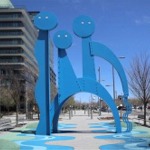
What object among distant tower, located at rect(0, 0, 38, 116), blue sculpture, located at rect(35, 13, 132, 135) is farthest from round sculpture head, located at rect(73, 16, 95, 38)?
distant tower, located at rect(0, 0, 38, 116)

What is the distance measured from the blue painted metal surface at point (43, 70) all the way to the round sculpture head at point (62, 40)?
55 cm

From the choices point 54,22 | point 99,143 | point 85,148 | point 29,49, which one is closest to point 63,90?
point 54,22

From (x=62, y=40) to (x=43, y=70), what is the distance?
2.10 metres

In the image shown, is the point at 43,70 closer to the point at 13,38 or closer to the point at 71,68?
the point at 71,68

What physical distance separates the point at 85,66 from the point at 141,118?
18.9 m

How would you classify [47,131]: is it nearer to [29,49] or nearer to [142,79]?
[142,79]

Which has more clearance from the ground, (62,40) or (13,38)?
(13,38)

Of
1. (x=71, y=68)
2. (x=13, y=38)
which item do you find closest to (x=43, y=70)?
(x=71, y=68)

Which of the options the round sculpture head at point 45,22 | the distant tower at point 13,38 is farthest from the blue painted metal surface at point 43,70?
the distant tower at point 13,38

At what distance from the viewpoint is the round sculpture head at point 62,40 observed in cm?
2228

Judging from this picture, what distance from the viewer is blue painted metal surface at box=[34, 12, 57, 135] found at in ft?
71.3

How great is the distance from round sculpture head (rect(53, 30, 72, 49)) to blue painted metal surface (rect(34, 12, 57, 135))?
1.81 feet

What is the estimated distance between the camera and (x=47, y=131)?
21.6 metres

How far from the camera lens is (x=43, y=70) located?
22109mm
